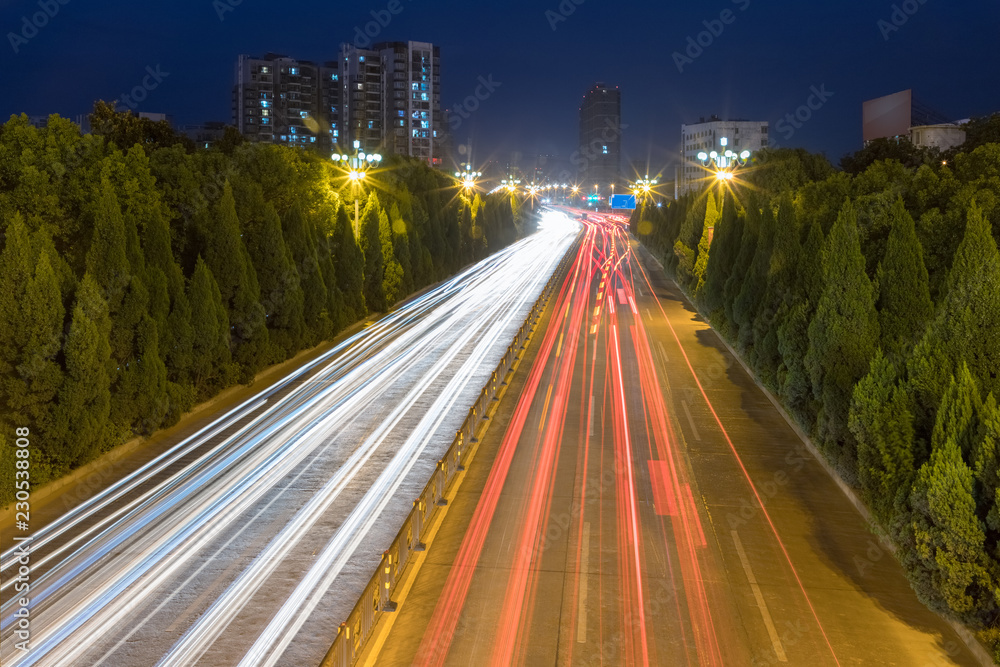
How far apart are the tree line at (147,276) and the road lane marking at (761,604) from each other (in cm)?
1167

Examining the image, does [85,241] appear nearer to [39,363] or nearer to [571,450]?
[39,363]

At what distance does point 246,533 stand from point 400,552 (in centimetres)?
301

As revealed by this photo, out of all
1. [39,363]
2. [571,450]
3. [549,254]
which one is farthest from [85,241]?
[549,254]

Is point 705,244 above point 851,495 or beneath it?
above

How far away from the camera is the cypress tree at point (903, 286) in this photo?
1691 centimetres

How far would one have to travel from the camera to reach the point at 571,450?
17797 mm

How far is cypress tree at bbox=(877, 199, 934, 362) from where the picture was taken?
666 inches

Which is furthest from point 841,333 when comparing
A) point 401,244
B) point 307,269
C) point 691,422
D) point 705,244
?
point 401,244

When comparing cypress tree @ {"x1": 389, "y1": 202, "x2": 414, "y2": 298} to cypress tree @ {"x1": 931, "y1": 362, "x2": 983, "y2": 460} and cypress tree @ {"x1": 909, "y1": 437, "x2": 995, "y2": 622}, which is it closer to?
cypress tree @ {"x1": 931, "y1": 362, "x2": 983, "y2": 460}

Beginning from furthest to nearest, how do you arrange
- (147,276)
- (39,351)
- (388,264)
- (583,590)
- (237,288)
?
1. (388,264)
2. (237,288)
3. (147,276)
4. (39,351)
5. (583,590)

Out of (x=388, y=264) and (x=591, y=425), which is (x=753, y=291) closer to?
(x=591, y=425)

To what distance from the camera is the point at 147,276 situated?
765 inches

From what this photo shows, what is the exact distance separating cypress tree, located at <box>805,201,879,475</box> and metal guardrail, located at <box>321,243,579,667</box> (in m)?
7.00

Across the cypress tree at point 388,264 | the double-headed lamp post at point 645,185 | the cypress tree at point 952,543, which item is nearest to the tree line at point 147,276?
the cypress tree at point 388,264
